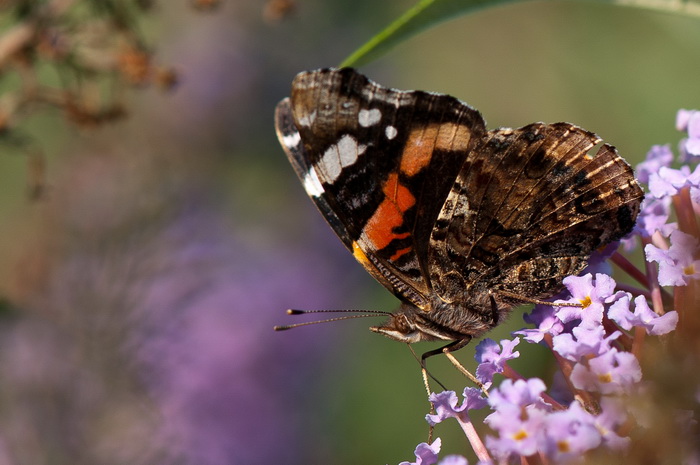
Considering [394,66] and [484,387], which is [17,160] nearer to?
[394,66]

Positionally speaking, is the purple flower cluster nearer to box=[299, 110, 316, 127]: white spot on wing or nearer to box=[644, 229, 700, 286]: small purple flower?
box=[644, 229, 700, 286]: small purple flower

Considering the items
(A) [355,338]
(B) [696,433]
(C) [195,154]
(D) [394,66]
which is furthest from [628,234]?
(D) [394,66]

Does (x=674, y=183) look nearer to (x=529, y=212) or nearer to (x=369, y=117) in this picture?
(x=529, y=212)

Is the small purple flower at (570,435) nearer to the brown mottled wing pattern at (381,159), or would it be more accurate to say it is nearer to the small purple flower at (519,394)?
the small purple flower at (519,394)

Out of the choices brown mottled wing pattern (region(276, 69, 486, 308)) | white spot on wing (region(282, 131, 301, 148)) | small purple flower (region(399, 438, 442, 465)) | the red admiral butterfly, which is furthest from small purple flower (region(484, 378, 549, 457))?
white spot on wing (region(282, 131, 301, 148))

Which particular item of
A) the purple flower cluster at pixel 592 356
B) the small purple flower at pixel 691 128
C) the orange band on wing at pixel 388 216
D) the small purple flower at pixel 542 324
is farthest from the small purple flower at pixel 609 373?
the orange band on wing at pixel 388 216
